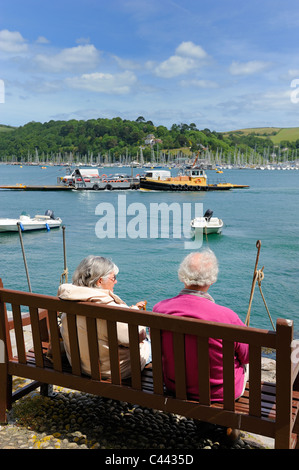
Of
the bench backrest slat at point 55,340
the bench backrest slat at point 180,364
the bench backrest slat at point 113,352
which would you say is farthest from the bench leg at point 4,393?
the bench backrest slat at point 180,364

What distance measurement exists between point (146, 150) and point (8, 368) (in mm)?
184155

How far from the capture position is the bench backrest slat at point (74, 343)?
3098 millimetres

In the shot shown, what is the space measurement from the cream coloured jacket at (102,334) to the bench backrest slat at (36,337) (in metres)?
0.19

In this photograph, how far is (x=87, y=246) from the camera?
3072cm

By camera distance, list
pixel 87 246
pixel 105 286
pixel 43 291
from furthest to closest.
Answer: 1. pixel 87 246
2. pixel 43 291
3. pixel 105 286

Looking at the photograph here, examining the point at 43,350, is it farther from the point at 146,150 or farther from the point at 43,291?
the point at 146,150

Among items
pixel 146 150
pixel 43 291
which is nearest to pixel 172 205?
pixel 43 291

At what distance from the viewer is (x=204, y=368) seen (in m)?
2.68

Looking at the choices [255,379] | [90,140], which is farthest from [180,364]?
[90,140]

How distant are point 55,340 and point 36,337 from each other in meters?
0.16

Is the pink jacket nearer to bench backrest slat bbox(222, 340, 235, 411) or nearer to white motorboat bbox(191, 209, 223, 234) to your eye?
bench backrest slat bbox(222, 340, 235, 411)

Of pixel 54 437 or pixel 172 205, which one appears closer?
pixel 54 437

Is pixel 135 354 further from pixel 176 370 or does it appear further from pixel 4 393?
pixel 4 393
